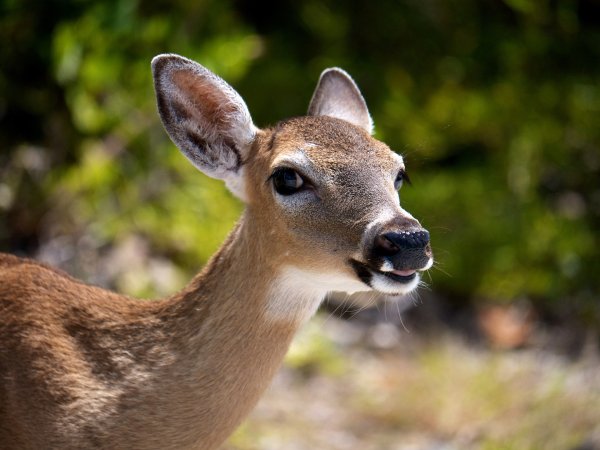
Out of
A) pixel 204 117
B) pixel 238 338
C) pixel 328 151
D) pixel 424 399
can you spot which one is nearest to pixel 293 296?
pixel 238 338

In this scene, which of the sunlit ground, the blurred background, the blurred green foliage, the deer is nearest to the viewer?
the deer

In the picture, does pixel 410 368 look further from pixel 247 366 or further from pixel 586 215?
pixel 247 366

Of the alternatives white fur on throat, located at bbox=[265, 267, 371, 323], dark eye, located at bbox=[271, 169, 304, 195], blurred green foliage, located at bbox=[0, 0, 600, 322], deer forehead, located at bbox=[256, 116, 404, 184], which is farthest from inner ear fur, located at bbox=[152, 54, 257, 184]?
blurred green foliage, located at bbox=[0, 0, 600, 322]

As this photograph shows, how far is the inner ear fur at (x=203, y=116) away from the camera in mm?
3906

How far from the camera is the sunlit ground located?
Answer: 19.9ft

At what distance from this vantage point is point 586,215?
8.41 metres

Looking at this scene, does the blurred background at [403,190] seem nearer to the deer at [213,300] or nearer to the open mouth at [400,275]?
the deer at [213,300]

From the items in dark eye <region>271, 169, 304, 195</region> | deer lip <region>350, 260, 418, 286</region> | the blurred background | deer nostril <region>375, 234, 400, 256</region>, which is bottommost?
deer lip <region>350, 260, 418, 286</region>

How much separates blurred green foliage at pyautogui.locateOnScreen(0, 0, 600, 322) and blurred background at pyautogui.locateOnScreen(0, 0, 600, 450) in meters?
0.02

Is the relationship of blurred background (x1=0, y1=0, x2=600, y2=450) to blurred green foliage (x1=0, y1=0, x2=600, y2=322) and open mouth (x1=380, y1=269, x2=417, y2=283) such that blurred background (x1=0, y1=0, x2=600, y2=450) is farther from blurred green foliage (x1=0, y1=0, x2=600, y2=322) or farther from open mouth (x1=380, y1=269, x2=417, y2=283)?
open mouth (x1=380, y1=269, x2=417, y2=283)

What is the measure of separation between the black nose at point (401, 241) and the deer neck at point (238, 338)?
1.34 feet

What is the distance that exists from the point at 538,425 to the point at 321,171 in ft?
9.96

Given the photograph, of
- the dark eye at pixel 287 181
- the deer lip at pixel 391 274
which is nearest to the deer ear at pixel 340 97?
the dark eye at pixel 287 181

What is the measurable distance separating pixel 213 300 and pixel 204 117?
2.25ft
